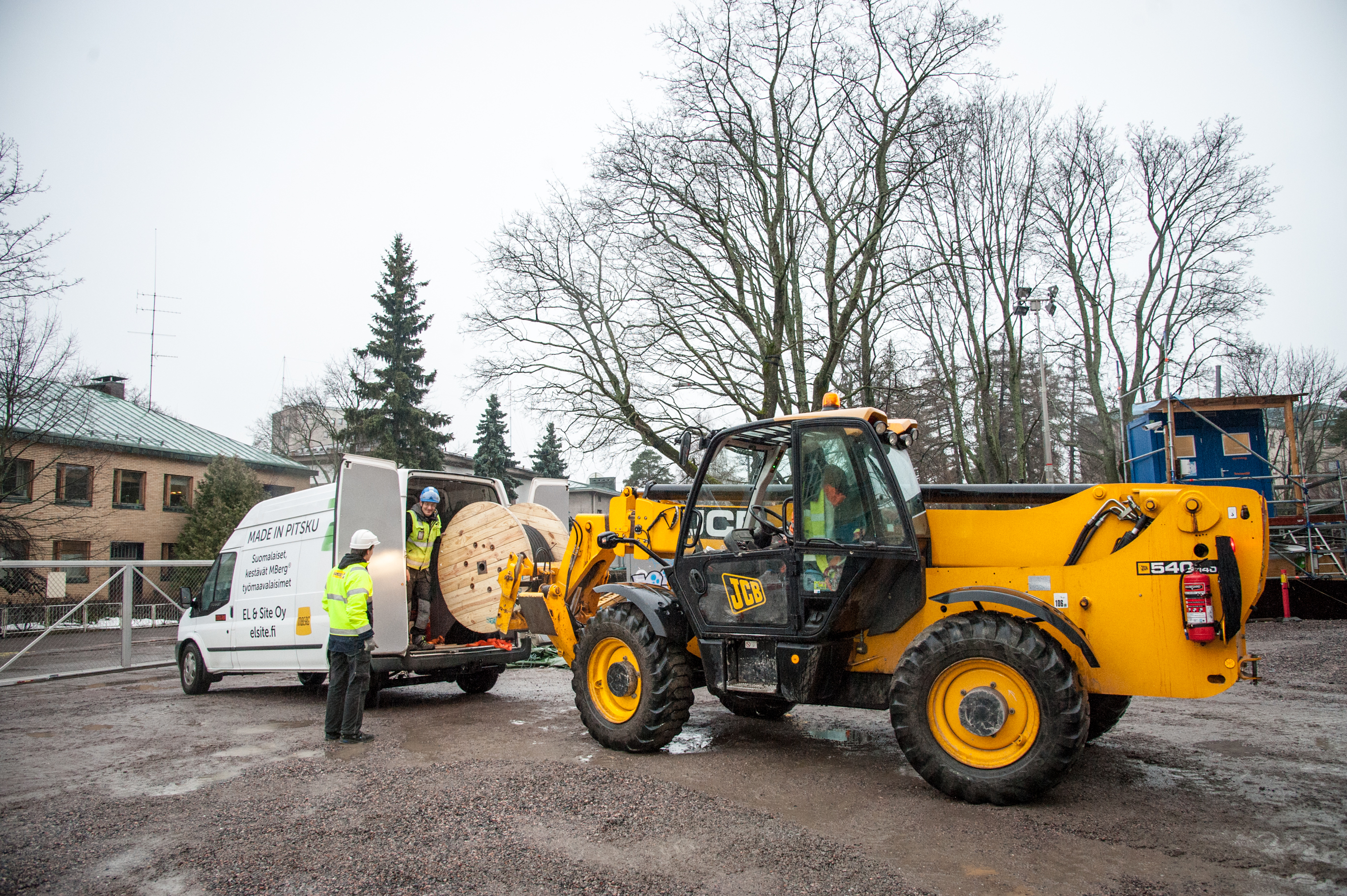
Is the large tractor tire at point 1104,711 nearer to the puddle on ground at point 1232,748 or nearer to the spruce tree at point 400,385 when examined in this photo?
the puddle on ground at point 1232,748

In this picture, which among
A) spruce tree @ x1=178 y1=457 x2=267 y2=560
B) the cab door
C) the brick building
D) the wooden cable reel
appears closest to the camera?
the wooden cable reel

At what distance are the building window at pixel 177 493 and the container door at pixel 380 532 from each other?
87.5 feet

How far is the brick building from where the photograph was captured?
22.4 metres

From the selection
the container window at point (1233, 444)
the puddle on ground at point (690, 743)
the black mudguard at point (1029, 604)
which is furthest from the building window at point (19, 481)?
the container window at point (1233, 444)

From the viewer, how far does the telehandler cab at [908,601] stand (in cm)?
472

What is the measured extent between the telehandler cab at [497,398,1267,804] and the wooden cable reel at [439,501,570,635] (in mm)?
1286

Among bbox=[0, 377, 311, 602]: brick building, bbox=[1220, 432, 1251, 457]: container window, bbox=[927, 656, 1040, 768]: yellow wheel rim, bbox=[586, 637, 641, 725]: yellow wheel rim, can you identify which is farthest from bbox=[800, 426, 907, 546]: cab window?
bbox=[0, 377, 311, 602]: brick building

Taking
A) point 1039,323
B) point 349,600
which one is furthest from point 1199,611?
point 1039,323

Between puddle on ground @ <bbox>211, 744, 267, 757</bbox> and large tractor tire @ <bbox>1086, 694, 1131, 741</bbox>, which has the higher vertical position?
large tractor tire @ <bbox>1086, 694, 1131, 741</bbox>

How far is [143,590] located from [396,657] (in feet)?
32.1

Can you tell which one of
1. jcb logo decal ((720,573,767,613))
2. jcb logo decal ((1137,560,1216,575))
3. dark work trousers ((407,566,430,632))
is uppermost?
jcb logo decal ((1137,560,1216,575))

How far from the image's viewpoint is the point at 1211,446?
1650 cm

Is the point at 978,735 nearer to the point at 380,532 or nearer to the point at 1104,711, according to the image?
the point at 1104,711

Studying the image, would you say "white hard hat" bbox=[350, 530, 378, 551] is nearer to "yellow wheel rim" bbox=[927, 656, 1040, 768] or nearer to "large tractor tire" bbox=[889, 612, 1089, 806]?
"large tractor tire" bbox=[889, 612, 1089, 806]
